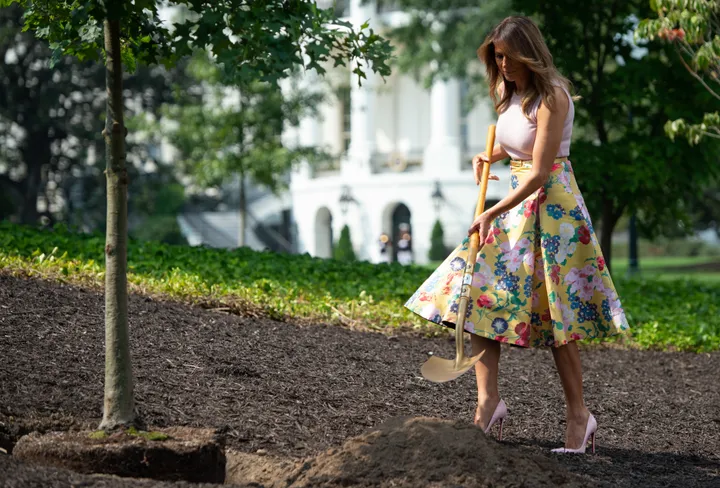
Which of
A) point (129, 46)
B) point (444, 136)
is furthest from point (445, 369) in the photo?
point (444, 136)

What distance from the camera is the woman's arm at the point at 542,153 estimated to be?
420 cm

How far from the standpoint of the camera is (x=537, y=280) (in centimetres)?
436

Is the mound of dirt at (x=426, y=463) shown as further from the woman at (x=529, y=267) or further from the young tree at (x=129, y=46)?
the young tree at (x=129, y=46)

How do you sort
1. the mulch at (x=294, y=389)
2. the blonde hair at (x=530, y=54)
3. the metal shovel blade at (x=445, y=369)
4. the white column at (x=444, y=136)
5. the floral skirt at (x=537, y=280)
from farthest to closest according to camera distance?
1. the white column at (x=444, y=136)
2. the mulch at (x=294, y=389)
3. the floral skirt at (x=537, y=280)
4. the blonde hair at (x=530, y=54)
5. the metal shovel blade at (x=445, y=369)

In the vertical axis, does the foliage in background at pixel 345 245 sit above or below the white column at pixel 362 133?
below

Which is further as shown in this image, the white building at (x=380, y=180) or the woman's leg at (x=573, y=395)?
the white building at (x=380, y=180)

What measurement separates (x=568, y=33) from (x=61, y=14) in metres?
10.4

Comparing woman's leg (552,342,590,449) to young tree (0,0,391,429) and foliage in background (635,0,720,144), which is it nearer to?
young tree (0,0,391,429)

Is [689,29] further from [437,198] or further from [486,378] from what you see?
[437,198]

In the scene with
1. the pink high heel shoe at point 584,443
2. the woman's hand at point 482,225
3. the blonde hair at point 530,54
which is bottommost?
the pink high heel shoe at point 584,443

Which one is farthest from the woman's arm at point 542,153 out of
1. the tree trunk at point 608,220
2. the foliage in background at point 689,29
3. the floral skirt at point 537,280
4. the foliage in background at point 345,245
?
the foliage in background at point 345,245

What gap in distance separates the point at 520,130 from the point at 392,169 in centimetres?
3911

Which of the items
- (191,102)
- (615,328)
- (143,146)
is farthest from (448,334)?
(143,146)

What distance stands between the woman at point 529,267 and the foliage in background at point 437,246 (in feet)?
114
